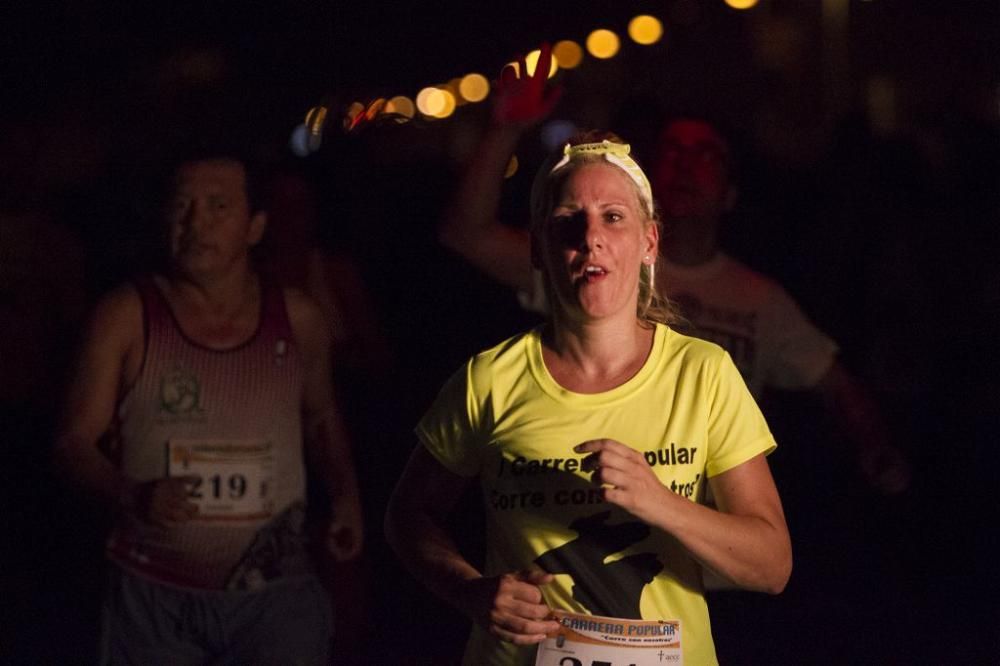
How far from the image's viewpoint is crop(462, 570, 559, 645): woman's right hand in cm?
246

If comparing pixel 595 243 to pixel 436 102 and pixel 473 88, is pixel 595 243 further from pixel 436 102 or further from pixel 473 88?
pixel 473 88

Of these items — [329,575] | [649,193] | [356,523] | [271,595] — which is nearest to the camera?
[649,193]

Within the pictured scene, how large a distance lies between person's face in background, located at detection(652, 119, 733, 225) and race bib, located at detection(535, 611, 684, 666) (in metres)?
2.06

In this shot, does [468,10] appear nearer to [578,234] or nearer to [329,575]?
[329,575]

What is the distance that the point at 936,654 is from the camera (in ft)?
20.1

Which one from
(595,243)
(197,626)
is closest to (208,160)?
(197,626)

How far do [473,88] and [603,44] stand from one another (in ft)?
9.54

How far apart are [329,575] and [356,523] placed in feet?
3.05

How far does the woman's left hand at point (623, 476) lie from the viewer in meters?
2.32

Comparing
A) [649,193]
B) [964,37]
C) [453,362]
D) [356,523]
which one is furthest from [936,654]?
[964,37]

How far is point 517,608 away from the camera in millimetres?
2457

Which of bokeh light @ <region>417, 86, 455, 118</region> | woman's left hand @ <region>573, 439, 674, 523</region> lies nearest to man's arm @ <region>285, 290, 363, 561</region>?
woman's left hand @ <region>573, 439, 674, 523</region>

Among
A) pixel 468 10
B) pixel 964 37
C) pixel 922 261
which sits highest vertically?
pixel 964 37

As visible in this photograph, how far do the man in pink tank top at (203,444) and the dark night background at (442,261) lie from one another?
48cm
